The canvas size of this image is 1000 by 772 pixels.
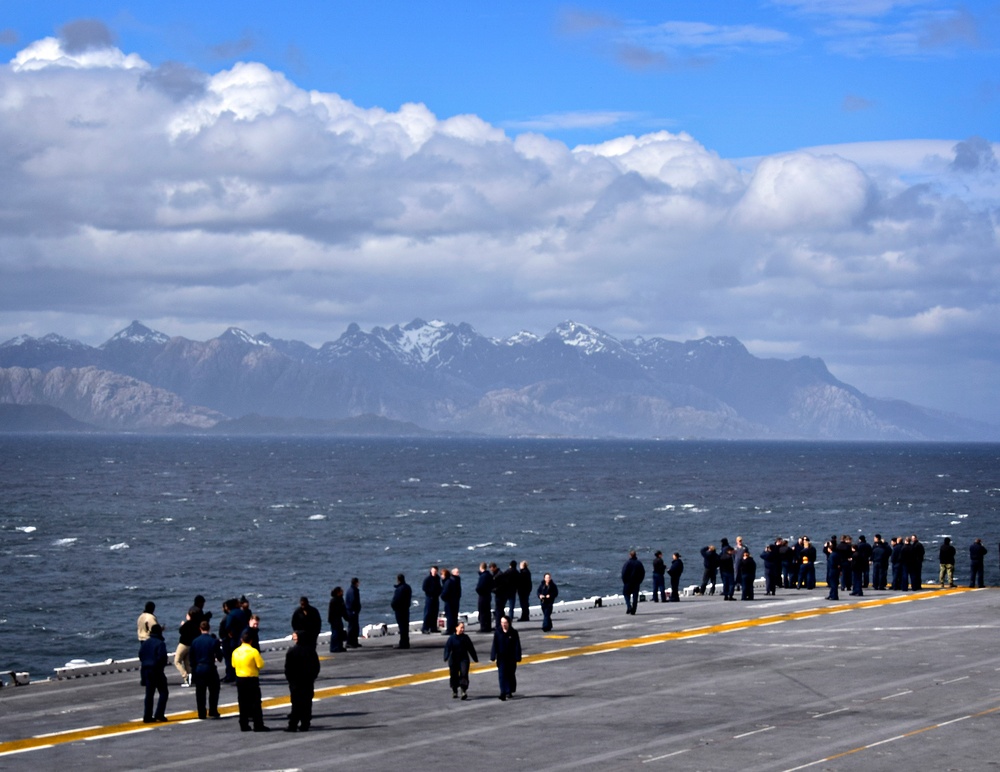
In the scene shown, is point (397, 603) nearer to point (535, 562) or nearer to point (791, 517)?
point (535, 562)

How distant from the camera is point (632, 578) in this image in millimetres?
38312

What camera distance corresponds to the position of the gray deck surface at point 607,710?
20594mm

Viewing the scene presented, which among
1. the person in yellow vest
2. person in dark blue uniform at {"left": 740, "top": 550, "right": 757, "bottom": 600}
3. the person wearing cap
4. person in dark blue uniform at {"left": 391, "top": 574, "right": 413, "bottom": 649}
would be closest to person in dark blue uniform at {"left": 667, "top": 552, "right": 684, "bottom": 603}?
person in dark blue uniform at {"left": 740, "top": 550, "right": 757, "bottom": 600}

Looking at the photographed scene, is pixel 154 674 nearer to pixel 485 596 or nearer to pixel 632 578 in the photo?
pixel 485 596

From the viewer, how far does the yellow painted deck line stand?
22.3 metres

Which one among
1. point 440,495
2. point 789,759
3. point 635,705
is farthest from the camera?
point 440,495

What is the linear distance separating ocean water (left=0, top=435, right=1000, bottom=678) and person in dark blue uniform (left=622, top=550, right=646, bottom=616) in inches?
905

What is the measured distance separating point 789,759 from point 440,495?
438 feet

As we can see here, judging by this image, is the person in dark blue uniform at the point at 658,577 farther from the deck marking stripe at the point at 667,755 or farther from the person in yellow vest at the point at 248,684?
the person in yellow vest at the point at 248,684

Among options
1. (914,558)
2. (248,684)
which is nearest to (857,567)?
(914,558)

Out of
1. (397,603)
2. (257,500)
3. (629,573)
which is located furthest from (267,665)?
(257,500)

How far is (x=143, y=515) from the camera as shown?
4781 inches

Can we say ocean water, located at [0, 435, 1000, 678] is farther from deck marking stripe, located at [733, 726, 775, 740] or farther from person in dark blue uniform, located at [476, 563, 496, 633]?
deck marking stripe, located at [733, 726, 775, 740]

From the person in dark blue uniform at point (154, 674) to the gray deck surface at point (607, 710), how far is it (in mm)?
347
